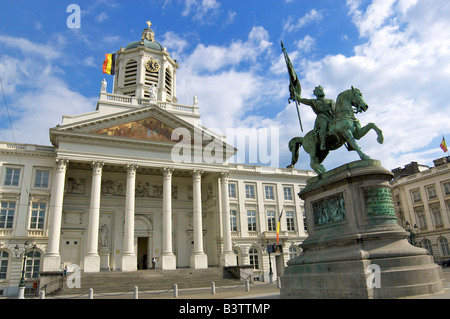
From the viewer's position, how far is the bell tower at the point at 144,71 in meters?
47.0

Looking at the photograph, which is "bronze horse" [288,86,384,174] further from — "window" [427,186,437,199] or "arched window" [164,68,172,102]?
"window" [427,186,437,199]

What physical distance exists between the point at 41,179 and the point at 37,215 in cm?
353

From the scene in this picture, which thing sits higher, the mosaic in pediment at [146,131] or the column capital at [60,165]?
the mosaic in pediment at [146,131]

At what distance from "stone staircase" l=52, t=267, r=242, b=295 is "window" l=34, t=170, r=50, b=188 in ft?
36.1

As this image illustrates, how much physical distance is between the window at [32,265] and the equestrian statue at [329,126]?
2916cm

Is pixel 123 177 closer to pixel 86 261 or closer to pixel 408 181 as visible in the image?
pixel 86 261

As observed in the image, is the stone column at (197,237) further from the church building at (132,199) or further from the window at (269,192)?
the window at (269,192)

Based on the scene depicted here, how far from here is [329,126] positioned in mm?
10812

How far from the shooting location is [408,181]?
49562 mm

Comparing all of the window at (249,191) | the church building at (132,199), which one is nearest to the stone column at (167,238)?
the church building at (132,199)

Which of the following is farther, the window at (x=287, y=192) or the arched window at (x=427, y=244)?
the arched window at (x=427, y=244)

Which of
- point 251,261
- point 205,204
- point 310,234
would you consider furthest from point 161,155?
point 310,234

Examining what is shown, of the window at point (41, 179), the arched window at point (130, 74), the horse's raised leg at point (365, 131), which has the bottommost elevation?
the horse's raised leg at point (365, 131)
